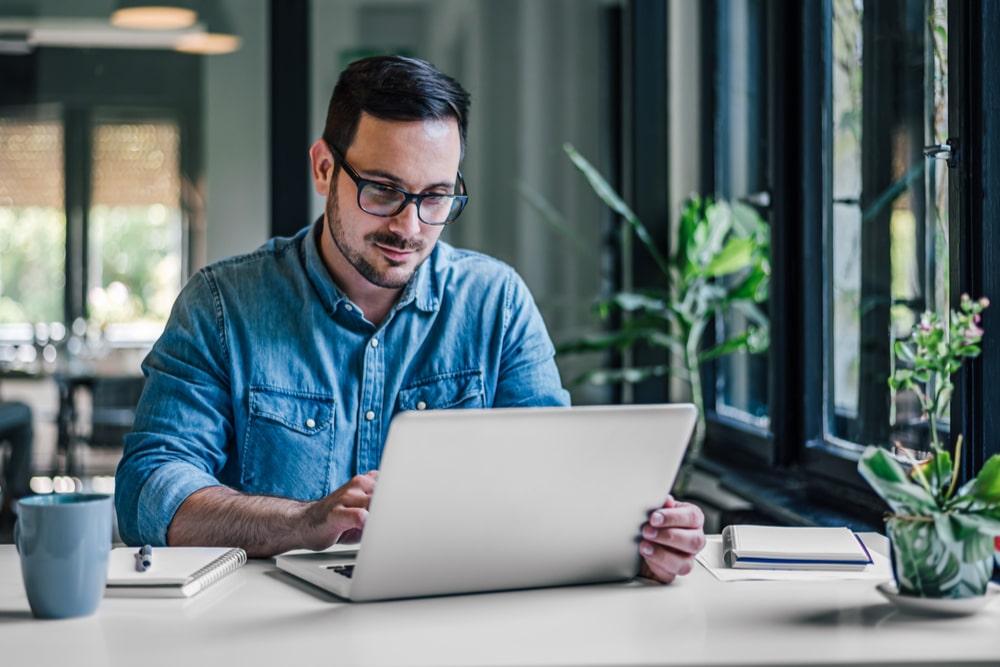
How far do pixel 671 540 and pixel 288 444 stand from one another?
2.55 ft

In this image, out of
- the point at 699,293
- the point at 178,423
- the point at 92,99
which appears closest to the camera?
the point at 178,423

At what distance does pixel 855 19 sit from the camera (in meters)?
2.57

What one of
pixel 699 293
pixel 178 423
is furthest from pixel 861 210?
pixel 178 423

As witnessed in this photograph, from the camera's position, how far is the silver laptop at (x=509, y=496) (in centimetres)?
116

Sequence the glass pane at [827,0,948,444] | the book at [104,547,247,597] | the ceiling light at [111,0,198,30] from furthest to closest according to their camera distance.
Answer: the ceiling light at [111,0,198,30], the glass pane at [827,0,948,444], the book at [104,547,247,597]

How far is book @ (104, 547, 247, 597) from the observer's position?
126 centimetres

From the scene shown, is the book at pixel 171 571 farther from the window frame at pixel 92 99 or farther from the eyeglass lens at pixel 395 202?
the window frame at pixel 92 99

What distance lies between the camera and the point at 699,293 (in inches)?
132

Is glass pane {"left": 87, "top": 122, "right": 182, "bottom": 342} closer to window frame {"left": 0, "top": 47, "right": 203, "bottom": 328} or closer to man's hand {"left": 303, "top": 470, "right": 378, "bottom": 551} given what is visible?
window frame {"left": 0, "top": 47, "right": 203, "bottom": 328}

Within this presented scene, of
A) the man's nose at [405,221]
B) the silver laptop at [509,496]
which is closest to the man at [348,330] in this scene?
the man's nose at [405,221]

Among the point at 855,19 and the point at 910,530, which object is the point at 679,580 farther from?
the point at 855,19

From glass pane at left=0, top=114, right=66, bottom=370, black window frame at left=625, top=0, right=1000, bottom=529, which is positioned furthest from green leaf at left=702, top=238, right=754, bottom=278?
glass pane at left=0, top=114, right=66, bottom=370

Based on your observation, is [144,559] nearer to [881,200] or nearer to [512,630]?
[512,630]

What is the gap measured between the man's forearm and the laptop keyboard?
117 mm
